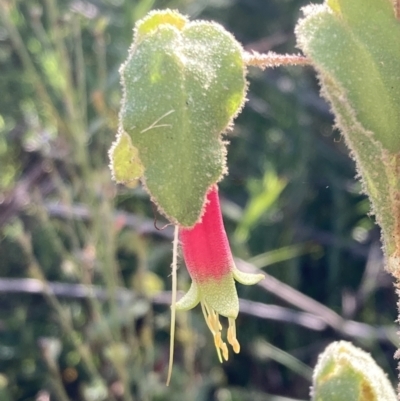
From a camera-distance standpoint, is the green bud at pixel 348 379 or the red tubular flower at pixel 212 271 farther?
the green bud at pixel 348 379

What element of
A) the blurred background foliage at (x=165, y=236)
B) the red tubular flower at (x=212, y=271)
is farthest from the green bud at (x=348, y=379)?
the blurred background foliage at (x=165, y=236)

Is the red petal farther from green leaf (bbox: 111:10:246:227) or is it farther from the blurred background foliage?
the blurred background foliage

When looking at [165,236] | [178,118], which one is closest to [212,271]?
[178,118]

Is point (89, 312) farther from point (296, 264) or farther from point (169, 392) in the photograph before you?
point (296, 264)

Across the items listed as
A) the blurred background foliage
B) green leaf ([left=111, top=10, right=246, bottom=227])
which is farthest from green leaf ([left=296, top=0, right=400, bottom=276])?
the blurred background foliage

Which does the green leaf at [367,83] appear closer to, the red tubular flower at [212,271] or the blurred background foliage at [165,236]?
the red tubular flower at [212,271]

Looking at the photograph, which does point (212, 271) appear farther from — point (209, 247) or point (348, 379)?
point (348, 379)
